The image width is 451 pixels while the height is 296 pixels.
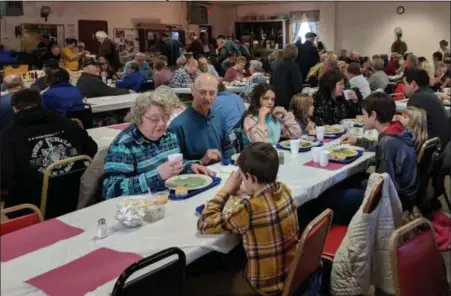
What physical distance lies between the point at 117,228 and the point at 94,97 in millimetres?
4497

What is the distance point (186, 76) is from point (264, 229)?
566 cm

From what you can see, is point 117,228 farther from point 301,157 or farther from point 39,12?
point 39,12

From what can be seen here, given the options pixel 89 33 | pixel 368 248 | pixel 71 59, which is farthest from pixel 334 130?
pixel 89 33

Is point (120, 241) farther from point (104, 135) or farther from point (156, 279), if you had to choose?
point (104, 135)

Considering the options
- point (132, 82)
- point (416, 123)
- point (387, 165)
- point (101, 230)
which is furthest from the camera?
point (132, 82)

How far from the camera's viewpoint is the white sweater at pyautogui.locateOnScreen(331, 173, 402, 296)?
2.17 metres

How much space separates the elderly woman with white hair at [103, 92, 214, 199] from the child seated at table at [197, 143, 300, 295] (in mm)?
488

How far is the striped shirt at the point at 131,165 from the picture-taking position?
7.37 feet

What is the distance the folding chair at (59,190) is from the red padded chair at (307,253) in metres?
1.39

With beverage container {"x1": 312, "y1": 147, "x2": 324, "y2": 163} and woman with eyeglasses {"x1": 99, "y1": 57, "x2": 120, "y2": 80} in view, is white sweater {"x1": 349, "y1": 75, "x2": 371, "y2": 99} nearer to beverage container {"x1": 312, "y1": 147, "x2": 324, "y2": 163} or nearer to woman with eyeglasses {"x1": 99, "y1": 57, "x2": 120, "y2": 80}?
beverage container {"x1": 312, "y1": 147, "x2": 324, "y2": 163}

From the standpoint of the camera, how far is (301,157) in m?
3.06

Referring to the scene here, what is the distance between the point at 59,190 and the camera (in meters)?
2.56

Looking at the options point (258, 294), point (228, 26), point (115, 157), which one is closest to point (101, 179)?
point (115, 157)

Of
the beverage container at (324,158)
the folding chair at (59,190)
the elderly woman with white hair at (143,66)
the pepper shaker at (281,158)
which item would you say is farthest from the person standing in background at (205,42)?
the folding chair at (59,190)
